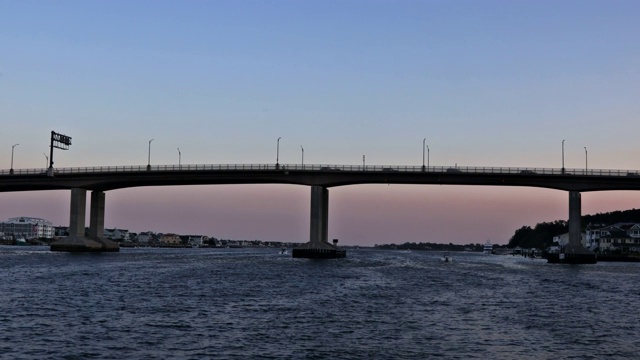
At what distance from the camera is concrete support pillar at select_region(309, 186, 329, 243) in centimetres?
12506

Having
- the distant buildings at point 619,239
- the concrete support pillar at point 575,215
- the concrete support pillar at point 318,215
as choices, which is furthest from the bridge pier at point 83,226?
the distant buildings at point 619,239

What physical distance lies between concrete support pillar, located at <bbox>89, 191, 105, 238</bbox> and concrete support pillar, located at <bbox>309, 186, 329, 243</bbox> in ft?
158

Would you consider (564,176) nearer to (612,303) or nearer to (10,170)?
(612,303)

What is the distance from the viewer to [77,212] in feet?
453

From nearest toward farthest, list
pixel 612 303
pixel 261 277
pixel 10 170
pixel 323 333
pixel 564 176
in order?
1. pixel 323 333
2. pixel 612 303
3. pixel 261 277
4. pixel 564 176
5. pixel 10 170

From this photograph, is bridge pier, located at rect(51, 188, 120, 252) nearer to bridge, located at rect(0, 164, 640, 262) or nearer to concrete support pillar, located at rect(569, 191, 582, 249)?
bridge, located at rect(0, 164, 640, 262)

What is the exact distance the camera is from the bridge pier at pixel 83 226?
138375 millimetres

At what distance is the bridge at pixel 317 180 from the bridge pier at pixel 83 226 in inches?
7.8

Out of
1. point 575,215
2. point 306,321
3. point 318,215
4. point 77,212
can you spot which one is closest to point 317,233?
point 318,215

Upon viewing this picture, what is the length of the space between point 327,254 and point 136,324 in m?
93.4

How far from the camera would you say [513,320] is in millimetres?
37844

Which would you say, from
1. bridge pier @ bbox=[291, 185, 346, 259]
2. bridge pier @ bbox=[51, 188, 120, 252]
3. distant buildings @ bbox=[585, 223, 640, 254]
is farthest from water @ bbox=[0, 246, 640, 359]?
distant buildings @ bbox=[585, 223, 640, 254]

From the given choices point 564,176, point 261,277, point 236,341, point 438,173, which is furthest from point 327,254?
point 236,341

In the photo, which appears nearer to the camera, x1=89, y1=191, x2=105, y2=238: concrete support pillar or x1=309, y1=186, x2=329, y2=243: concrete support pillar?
x1=309, y1=186, x2=329, y2=243: concrete support pillar
